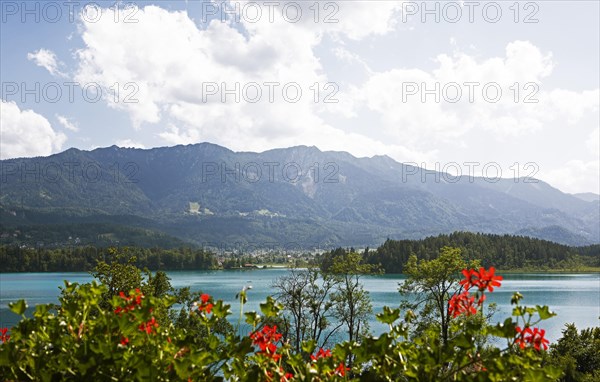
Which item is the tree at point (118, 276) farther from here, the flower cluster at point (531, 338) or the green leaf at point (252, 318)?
the flower cluster at point (531, 338)

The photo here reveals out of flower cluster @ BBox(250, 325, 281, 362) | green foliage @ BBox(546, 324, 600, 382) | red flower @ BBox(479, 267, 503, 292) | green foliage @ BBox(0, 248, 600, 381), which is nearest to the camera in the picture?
green foliage @ BBox(0, 248, 600, 381)

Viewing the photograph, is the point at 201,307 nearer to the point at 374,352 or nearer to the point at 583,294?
the point at 374,352

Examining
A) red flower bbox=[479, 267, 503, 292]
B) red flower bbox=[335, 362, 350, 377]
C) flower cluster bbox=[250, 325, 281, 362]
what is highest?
red flower bbox=[479, 267, 503, 292]

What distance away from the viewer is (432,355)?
9.09 ft

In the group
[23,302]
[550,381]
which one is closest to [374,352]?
[550,381]

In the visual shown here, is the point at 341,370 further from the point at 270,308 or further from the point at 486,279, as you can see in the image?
the point at 486,279

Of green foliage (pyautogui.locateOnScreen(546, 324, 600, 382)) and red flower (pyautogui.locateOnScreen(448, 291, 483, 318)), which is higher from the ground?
red flower (pyautogui.locateOnScreen(448, 291, 483, 318))

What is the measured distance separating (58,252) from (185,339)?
19191 cm

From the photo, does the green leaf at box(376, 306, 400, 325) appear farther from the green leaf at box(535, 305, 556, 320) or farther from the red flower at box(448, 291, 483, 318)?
the red flower at box(448, 291, 483, 318)

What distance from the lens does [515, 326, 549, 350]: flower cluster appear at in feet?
9.65

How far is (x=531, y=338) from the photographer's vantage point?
3.08m

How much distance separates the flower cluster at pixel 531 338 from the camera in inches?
116

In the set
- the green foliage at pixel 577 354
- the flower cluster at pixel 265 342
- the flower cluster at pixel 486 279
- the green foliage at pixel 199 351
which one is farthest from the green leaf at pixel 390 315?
the green foliage at pixel 577 354

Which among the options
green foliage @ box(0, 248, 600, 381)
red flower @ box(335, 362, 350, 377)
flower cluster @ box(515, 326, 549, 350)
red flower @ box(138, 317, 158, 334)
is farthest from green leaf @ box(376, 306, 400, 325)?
red flower @ box(138, 317, 158, 334)
